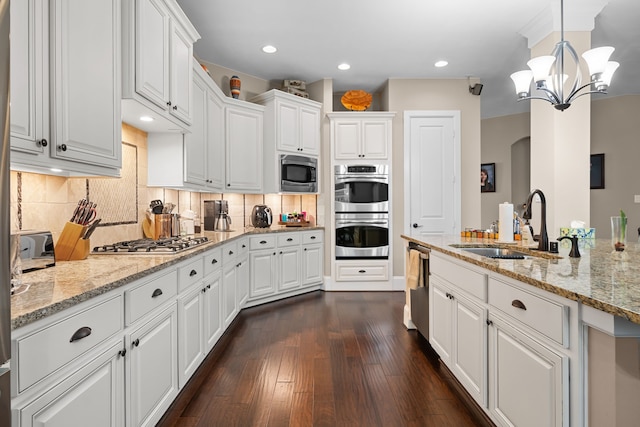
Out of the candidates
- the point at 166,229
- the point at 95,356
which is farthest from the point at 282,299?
the point at 95,356

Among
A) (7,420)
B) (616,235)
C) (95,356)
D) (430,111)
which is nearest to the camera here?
(7,420)

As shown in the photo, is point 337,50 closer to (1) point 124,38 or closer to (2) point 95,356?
(1) point 124,38

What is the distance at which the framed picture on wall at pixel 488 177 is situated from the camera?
7.14 meters

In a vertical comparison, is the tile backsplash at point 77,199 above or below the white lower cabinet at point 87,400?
above

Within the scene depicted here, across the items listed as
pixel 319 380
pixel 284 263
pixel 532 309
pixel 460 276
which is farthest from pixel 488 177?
pixel 532 309

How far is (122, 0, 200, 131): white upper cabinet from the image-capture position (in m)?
1.91

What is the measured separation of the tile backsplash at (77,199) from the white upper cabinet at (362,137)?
1570 mm

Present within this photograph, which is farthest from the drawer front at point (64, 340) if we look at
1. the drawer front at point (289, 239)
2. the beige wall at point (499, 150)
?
the beige wall at point (499, 150)

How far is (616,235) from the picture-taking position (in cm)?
212

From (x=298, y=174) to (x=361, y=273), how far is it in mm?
1588

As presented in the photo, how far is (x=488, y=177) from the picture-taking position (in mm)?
7184

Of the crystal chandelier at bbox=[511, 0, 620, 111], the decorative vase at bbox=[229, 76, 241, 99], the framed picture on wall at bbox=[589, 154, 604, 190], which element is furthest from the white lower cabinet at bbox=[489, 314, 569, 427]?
the framed picture on wall at bbox=[589, 154, 604, 190]

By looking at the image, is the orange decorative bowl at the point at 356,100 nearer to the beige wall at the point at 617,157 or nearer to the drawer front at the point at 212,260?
the drawer front at the point at 212,260

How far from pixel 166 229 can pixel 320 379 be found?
5.38 feet
